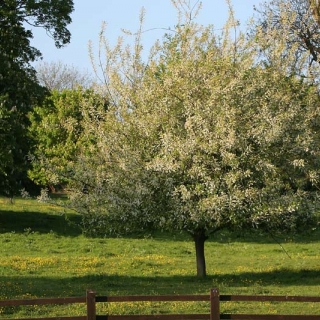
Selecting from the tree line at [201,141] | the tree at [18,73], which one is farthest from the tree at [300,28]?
the tree at [18,73]

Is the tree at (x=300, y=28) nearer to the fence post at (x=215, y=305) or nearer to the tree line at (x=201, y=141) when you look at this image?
the tree line at (x=201, y=141)

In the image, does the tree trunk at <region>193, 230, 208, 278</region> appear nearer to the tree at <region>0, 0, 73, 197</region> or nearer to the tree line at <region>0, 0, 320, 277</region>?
the tree line at <region>0, 0, 320, 277</region>

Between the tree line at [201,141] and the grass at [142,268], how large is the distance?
1.76 m

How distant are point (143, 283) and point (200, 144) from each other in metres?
5.01

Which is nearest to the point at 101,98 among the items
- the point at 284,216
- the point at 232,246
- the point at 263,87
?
the point at 263,87

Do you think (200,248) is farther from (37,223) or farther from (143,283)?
(37,223)

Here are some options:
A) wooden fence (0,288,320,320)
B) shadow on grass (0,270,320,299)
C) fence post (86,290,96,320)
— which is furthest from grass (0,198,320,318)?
fence post (86,290,96,320)

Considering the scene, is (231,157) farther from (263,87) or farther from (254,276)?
(254,276)

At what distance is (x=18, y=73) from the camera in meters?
38.9

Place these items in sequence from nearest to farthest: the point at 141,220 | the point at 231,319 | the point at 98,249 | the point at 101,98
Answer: the point at 231,319 → the point at 141,220 → the point at 101,98 → the point at 98,249

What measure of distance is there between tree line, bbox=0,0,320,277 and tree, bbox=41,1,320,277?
1.5 inches

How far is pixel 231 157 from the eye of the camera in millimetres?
22516

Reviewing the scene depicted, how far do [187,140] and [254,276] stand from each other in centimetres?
595

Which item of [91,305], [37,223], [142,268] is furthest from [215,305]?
[37,223]
